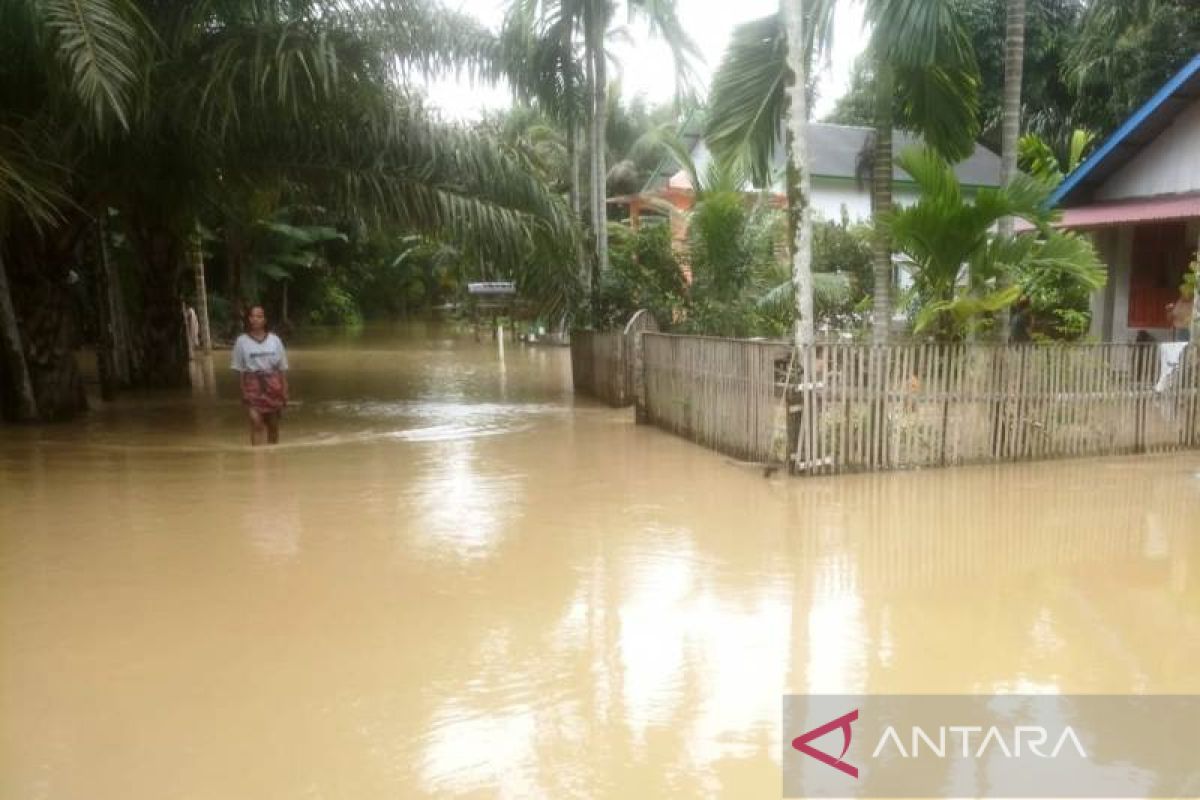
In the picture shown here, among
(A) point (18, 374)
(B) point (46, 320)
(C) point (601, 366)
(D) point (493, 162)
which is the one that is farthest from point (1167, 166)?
(A) point (18, 374)

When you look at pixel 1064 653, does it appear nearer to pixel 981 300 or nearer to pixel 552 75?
pixel 981 300

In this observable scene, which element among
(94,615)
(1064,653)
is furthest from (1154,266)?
(94,615)

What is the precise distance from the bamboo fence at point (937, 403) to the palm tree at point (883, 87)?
1665 millimetres

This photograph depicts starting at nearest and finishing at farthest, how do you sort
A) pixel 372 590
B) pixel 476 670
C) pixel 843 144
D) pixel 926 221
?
pixel 476 670
pixel 372 590
pixel 926 221
pixel 843 144

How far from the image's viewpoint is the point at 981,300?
852 cm

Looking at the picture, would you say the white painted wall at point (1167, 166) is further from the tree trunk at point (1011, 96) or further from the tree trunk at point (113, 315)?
the tree trunk at point (113, 315)

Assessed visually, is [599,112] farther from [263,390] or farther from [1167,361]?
[1167,361]

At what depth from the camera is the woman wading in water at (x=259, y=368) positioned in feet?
33.0

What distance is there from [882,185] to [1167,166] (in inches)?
196

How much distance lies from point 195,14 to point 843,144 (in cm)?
1923

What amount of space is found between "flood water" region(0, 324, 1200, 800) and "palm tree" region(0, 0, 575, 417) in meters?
3.22

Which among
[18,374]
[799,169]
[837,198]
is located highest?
[837,198]

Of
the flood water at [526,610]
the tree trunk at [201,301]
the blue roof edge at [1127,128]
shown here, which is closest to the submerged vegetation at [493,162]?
the blue roof edge at [1127,128]

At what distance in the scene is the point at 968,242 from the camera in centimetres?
846
